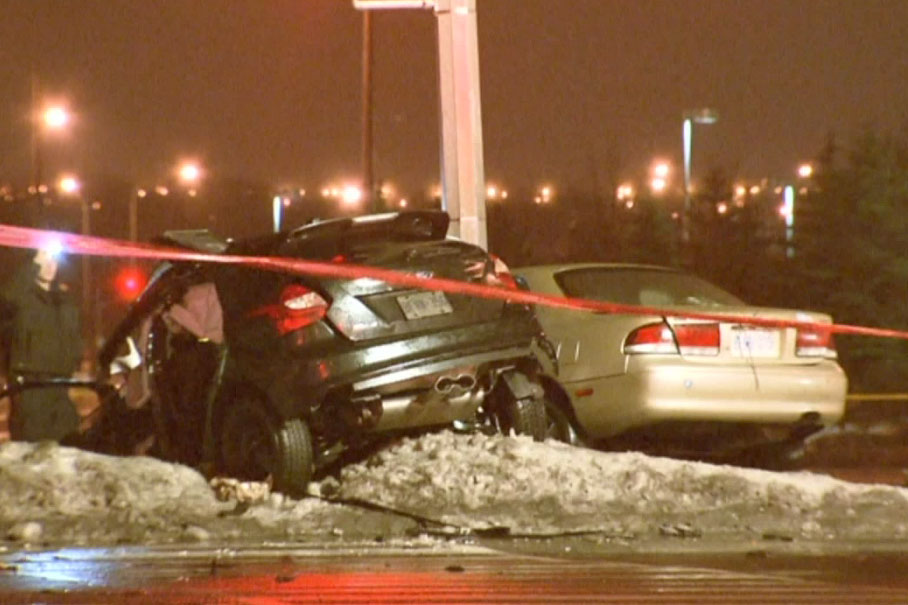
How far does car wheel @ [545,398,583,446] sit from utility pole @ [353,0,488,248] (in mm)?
1411

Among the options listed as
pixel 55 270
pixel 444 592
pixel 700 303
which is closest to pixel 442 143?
pixel 700 303

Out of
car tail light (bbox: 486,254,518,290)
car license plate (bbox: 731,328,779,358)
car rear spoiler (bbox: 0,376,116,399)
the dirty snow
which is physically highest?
car tail light (bbox: 486,254,518,290)

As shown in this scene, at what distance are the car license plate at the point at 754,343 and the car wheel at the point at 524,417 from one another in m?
1.51

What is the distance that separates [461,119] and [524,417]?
9.24 feet

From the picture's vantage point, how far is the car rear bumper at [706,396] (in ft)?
30.3

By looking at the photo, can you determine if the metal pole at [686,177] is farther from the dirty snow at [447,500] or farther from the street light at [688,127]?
the dirty snow at [447,500]

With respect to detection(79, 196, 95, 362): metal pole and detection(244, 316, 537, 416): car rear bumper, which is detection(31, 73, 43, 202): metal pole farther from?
detection(244, 316, 537, 416): car rear bumper

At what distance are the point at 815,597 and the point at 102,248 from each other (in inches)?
157

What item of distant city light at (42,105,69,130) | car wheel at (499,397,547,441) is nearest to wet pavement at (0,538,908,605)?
car wheel at (499,397,547,441)

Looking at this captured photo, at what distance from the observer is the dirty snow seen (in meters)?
7.29

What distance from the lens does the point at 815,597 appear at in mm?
6031

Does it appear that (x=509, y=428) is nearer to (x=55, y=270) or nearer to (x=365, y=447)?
(x=365, y=447)

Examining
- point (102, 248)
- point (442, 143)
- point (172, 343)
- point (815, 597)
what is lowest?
point (815, 597)

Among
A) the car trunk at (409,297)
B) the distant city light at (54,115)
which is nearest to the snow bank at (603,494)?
the car trunk at (409,297)
